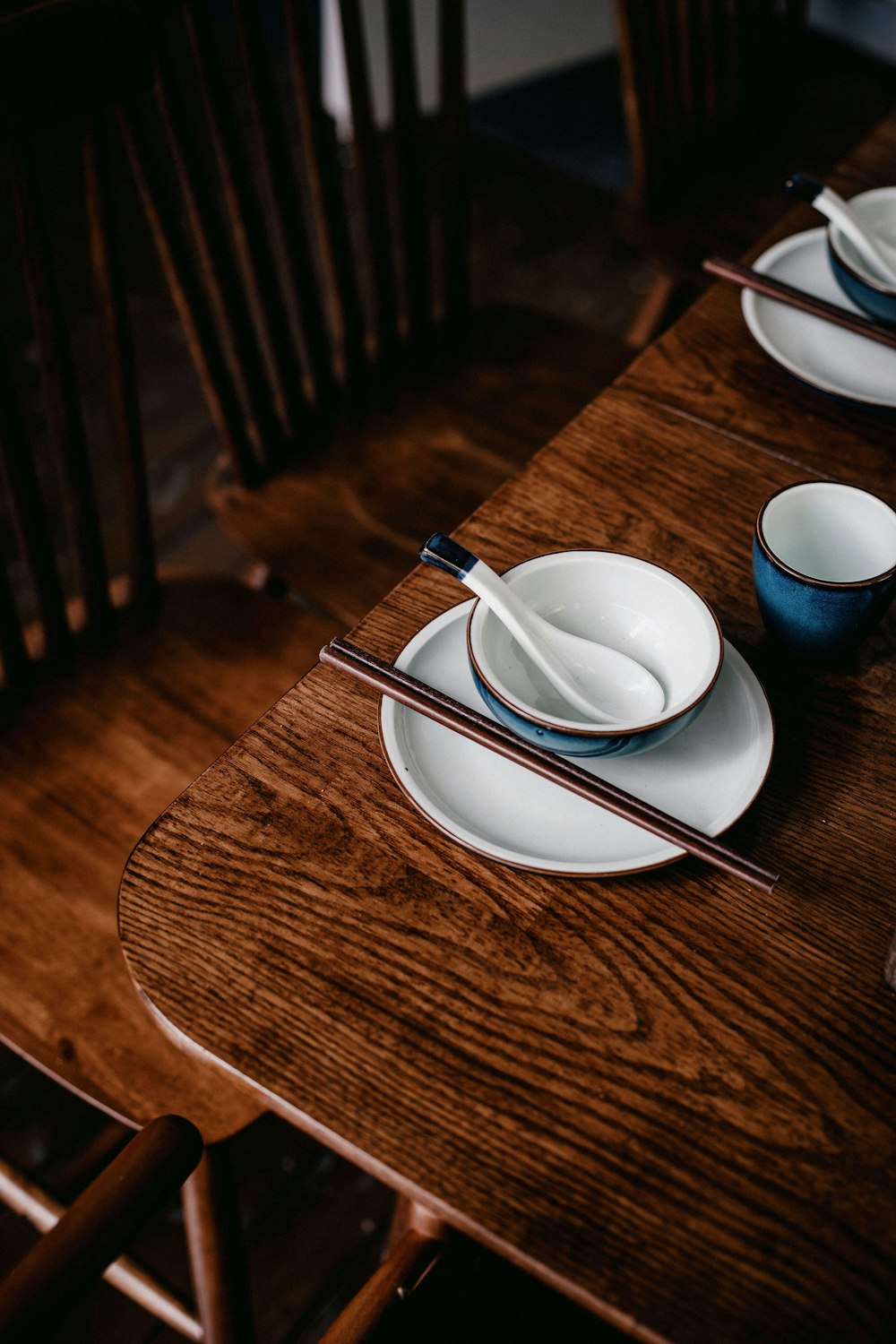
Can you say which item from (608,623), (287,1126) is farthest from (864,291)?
(287,1126)

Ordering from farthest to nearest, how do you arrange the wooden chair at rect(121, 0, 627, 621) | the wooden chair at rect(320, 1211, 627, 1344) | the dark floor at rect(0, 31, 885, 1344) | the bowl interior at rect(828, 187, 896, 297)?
the dark floor at rect(0, 31, 885, 1344), the wooden chair at rect(121, 0, 627, 621), the bowl interior at rect(828, 187, 896, 297), the wooden chair at rect(320, 1211, 627, 1344)

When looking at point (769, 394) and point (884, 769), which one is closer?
point (884, 769)

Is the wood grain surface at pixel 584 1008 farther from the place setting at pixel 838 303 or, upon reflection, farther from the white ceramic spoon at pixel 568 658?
the place setting at pixel 838 303

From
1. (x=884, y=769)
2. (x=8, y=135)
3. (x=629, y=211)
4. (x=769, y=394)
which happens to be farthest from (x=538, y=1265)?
(x=629, y=211)

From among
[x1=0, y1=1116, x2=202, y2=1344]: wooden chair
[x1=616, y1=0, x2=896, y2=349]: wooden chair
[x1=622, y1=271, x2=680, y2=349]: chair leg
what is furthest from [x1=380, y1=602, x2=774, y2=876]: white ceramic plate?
[x1=622, y1=271, x2=680, y2=349]: chair leg

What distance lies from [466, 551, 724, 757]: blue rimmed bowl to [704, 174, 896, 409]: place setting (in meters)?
0.28

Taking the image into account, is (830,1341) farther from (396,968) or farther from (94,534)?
(94,534)

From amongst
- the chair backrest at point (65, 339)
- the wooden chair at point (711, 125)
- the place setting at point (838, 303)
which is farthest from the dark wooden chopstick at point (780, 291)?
the wooden chair at point (711, 125)

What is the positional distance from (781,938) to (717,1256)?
5.4 inches

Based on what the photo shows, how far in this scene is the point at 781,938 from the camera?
0.48 meters

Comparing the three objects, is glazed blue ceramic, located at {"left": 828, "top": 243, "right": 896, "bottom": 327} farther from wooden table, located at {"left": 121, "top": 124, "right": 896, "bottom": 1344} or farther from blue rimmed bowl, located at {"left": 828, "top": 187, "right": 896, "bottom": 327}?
wooden table, located at {"left": 121, "top": 124, "right": 896, "bottom": 1344}

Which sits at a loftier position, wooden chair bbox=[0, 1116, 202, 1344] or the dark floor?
wooden chair bbox=[0, 1116, 202, 1344]

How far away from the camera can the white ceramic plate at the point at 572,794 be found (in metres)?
0.49

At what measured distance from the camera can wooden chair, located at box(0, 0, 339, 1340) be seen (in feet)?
2.30
